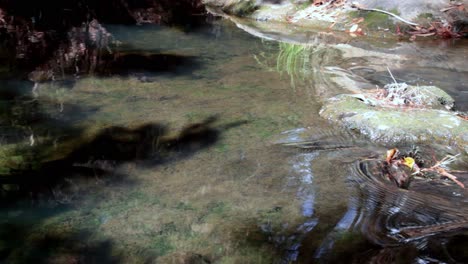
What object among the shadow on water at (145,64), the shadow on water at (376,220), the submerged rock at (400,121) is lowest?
the shadow on water at (376,220)

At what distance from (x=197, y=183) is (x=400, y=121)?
5.38 ft

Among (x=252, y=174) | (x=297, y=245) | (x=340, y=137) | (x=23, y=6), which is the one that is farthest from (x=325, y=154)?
(x=23, y=6)

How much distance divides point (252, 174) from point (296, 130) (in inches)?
30.3

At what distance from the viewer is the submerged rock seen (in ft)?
10.1

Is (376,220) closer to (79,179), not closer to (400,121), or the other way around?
(400,121)

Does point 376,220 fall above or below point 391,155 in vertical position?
below

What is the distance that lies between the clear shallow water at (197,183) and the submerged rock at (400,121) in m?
0.16

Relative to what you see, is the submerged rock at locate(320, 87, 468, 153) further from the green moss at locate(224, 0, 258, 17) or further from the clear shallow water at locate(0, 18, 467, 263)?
the green moss at locate(224, 0, 258, 17)

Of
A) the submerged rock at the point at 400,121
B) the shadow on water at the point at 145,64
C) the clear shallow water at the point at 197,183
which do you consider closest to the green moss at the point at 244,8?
the shadow on water at the point at 145,64

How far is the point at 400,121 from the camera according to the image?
321 cm

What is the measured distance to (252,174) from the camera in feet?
8.51

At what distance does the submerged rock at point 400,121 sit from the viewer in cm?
307

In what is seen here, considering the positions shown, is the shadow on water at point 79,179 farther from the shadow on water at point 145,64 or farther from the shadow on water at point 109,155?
the shadow on water at point 145,64

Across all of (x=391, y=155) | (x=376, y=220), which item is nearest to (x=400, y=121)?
(x=391, y=155)
